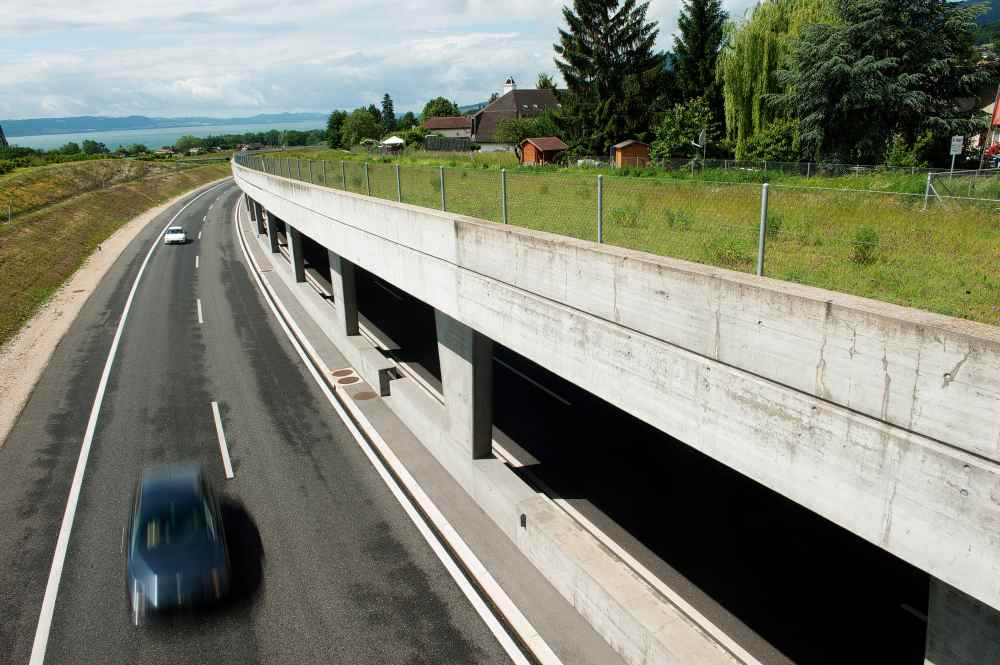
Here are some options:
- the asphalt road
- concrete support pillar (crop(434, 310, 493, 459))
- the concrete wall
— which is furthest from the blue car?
the concrete wall

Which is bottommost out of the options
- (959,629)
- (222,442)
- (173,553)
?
(222,442)

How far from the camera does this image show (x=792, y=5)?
4044cm

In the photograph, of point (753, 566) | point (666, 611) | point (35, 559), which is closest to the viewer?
point (666, 611)

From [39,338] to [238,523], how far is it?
17852mm

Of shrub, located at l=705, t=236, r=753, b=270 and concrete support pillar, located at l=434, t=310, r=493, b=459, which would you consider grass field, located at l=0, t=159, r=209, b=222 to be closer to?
concrete support pillar, located at l=434, t=310, r=493, b=459

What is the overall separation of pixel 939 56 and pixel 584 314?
3770 cm

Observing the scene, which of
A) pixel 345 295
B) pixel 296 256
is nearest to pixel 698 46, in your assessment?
pixel 296 256

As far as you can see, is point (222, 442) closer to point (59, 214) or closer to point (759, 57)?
point (759, 57)

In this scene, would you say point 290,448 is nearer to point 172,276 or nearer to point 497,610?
point 497,610

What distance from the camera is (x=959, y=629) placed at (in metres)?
4.99

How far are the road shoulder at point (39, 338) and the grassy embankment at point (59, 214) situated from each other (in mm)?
576

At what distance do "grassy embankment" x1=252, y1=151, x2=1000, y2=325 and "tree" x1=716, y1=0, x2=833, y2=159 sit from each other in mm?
36492

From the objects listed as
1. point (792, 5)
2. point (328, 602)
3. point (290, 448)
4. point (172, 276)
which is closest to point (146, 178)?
point (172, 276)

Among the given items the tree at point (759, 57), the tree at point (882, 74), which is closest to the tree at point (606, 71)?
the tree at point (759, 57)
